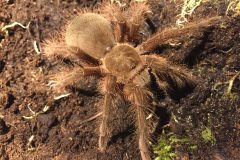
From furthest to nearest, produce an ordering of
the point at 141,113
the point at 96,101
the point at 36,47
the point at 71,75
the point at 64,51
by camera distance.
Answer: the point at 36,47 < the point at 96,101 < the point at 64,51 < the point at 71,75 < the point at 141,113

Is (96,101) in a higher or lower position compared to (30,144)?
higher

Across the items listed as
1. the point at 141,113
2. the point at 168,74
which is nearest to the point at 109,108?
the point at 141,113

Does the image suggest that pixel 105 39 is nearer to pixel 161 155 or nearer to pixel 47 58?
pixel 47 58

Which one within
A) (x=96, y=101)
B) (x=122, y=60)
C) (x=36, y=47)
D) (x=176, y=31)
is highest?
(x=36, y=47)

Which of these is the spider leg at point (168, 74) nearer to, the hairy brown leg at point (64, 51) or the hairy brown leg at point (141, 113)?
the hairy brown leg at point (141, 113)

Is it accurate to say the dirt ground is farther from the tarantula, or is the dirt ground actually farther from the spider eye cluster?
the spider eye cluster

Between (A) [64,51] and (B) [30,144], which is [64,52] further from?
(B) [30,144]

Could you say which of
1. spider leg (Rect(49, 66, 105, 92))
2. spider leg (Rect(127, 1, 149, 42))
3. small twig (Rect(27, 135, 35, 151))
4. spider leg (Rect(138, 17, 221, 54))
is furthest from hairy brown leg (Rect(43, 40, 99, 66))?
small twig (Rect(27, 135, 35, 151))

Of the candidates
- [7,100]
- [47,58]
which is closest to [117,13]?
[47,58]
